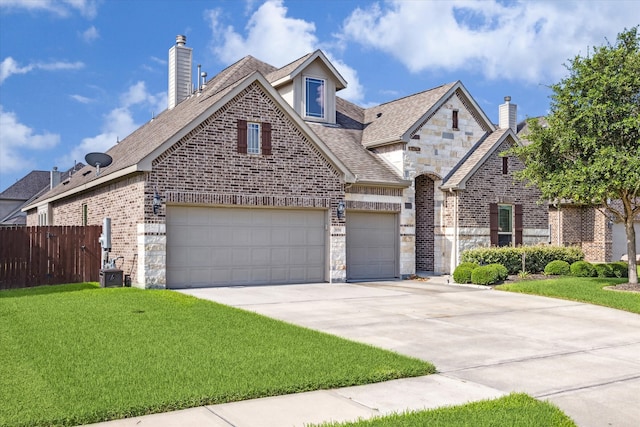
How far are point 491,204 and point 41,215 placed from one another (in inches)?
881

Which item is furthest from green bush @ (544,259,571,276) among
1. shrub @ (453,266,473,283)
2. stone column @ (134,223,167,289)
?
stone column @ (134,223,167,289)

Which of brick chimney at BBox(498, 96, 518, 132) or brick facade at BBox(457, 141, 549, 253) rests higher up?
brick chimney at BBox(498, 96, 518, 132)

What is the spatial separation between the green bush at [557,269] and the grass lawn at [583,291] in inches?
63.3

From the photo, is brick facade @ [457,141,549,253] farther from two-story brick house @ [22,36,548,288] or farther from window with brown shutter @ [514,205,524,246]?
window with brown shutter @ [514,205,524,246]

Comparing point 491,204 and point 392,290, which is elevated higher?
point 491,204

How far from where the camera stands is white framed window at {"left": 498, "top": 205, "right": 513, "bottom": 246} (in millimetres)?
24244

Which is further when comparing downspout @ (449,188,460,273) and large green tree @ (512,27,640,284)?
downspout @ (449,188,460,273)

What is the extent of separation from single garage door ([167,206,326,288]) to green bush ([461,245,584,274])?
5796mm

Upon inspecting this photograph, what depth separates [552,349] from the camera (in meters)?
9.38

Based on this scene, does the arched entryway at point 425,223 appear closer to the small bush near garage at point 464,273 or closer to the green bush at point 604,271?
the small bush near garage at point 464,273

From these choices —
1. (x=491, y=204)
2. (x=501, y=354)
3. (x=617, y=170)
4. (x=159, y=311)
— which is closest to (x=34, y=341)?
(x=159, y=311)

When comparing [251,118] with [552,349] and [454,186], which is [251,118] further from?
[552,349]

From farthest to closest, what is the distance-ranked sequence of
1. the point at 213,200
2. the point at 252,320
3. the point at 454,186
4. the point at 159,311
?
the point at 454,186 < the point at 213,200 < the point at 159,311 < the point at 252,320

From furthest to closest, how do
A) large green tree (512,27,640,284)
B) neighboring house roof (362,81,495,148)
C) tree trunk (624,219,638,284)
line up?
neighboring house roof (362,81,495,148), tree trunk (624,219,638,284), large green tree (512,27,640,284)
